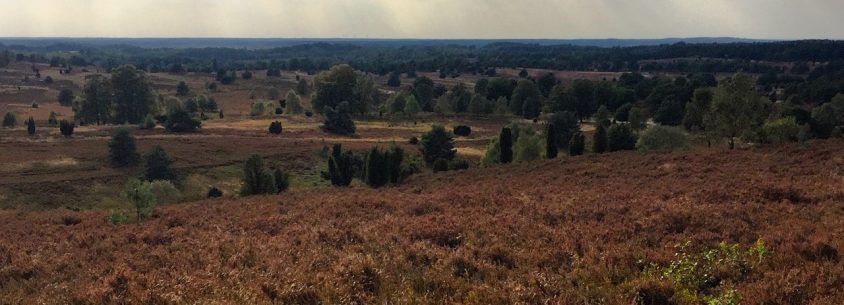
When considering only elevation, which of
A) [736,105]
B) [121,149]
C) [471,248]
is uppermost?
[736,105]

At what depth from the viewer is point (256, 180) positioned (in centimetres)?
4838

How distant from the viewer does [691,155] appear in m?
33.2

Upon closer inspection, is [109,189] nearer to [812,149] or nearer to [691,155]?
[691,155]

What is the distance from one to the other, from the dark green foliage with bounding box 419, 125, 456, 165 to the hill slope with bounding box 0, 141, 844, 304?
5320 centimetres

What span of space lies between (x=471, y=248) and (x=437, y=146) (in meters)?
65.9

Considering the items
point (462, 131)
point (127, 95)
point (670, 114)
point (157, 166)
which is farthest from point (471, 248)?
point (127, 95)

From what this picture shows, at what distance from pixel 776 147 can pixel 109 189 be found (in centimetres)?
6353

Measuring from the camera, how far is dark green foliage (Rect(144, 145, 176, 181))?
66.4 metres

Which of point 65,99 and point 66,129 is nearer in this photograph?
point 66,129

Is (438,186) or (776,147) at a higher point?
(776,147)

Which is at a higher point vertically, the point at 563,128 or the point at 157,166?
the point at 563,128

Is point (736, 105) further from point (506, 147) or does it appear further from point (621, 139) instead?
point (621, 139)

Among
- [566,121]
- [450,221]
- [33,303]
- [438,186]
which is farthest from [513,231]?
[566,121]

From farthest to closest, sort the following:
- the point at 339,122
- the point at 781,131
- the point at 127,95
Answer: the point at 127,95 → the point at 339,122 → the point at 781,131
